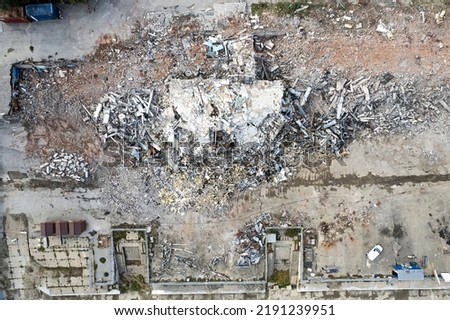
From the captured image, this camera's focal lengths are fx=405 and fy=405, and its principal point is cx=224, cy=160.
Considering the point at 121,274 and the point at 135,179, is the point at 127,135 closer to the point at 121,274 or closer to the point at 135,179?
the point at 135,179

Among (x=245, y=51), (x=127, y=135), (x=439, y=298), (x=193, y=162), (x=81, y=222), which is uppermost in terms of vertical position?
(x=245, y=51)

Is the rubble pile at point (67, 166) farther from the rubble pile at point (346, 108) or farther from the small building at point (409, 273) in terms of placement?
the small building at point (409, 273)

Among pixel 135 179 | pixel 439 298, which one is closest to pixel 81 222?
pixel 135 179

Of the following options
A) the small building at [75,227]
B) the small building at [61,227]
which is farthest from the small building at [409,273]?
the small building at [61,227]

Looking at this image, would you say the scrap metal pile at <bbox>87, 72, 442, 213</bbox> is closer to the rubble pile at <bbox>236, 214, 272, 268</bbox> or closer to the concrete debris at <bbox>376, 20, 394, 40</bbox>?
the rubble pile at <bbox>236, 214, 272, 268</bbox>

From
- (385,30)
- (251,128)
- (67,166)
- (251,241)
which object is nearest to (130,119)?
(67,166)

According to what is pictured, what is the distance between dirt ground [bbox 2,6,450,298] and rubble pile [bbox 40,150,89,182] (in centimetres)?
34

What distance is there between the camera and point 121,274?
1838 centimetres

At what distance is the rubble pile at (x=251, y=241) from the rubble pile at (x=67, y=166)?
738 centimetres

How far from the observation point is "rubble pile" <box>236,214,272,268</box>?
1791cm

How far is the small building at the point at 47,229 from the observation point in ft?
57.3

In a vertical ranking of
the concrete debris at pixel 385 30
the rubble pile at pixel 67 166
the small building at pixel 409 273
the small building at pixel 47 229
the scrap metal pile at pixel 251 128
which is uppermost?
the concrete debris at pixel 385 30

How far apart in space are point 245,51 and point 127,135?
6173mm

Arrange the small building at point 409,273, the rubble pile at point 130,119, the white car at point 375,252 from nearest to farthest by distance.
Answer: the rubble pile at point 130,119 → the small building at point 409,273 → the white car at point 375,252
